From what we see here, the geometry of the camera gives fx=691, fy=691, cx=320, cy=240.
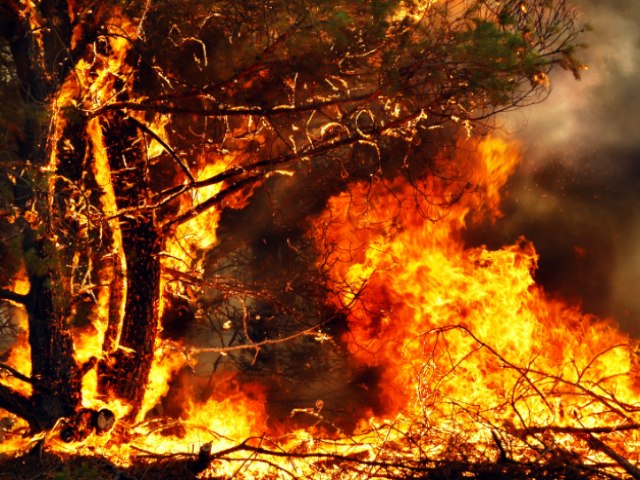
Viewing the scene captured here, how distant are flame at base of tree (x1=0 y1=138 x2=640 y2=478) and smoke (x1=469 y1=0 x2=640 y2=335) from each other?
0.89 meters

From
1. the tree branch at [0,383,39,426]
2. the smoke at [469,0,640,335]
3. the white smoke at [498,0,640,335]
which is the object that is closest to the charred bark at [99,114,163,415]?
the tree branch at [0,383,39,426]

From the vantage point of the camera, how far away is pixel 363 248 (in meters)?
12.0

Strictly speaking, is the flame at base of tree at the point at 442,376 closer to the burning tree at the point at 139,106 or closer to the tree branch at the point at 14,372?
the tree branch at the point at 14,372

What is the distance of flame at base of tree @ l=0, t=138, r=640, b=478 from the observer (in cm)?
631

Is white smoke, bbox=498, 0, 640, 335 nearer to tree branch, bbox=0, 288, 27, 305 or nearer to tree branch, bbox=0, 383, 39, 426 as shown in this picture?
tree branch, bbox=0, 288, 27, 305

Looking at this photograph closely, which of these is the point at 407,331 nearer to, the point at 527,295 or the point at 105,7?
the point at 527,295

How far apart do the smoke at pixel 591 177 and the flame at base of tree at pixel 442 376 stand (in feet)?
2.91

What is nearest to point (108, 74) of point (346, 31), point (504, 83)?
point (346, 31)

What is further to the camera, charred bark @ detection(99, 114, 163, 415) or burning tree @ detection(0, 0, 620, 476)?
charred bark @ detection(99, 114, 163, 415)

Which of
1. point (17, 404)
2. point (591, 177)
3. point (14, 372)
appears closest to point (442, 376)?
point (14, 372)

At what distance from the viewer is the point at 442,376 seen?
697 cm

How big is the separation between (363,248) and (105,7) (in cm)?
594

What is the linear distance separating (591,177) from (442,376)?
8.47 metres

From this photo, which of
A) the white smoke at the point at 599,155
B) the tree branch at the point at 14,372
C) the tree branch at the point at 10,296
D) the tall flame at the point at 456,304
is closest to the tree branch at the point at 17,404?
the tree branch at the point at 14,372
